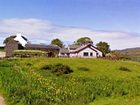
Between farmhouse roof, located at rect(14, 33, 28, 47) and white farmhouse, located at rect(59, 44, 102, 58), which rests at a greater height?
farmhouse roof, located at rect(14, 33, 28, 47)

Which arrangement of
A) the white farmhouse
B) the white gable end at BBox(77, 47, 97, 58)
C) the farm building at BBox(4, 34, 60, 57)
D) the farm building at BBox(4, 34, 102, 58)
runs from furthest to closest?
the farm building at BBox(4, 34, 60, 57) < the white gable end at BBox(77, 47, 97, 58) < the farm building at BBox(4, 34, 102, 58) < the white farmhouse

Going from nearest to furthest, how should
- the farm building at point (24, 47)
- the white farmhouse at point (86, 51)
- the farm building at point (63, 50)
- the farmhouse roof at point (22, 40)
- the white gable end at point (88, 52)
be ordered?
the white farmhouse at point (86, 51)
the farm building at point (63, 50)
the white gable end at point (88, 52)
the farm building at point (24, 47)
the farmhouse roof at point (22, 40)

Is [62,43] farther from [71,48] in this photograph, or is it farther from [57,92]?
[57,92]

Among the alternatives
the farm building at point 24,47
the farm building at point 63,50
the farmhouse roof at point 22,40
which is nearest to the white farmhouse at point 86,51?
the farm building at point 63,50

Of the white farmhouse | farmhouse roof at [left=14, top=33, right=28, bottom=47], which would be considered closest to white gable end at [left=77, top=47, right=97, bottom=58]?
the white farmhouse

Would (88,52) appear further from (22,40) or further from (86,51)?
(22,40)

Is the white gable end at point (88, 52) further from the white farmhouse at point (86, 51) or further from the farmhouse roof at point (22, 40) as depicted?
the farmhouse roof at point (22, 40)

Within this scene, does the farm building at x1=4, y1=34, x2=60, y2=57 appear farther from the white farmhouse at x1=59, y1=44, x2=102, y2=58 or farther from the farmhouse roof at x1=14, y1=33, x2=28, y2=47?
the white farmhouse at x1=59, y1=44, x2=102, y2=58

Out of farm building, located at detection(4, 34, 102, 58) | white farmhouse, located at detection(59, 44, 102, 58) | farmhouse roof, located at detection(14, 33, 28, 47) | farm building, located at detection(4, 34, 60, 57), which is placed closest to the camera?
white farmhouse, located at detection(59, 44, 102, 58)

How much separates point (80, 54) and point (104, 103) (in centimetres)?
10738

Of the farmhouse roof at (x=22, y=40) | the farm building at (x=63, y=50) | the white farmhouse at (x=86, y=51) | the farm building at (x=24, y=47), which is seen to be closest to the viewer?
the white farmhouse at (x=86, y=51)

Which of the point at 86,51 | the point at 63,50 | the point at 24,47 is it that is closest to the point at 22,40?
the point at 24,47

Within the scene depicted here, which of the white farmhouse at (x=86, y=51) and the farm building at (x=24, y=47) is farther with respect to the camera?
the farm building at (x=24, y=47)

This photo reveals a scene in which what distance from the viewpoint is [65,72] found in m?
60.2
